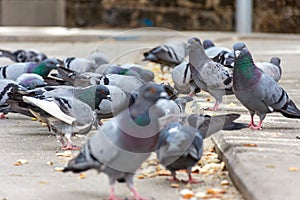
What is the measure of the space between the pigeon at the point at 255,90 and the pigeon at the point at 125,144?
1589mm

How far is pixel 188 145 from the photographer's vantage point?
407 centimetres

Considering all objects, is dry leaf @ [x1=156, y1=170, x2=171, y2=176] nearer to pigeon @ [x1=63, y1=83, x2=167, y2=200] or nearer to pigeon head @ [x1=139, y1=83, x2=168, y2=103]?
pigeon @ [x1=63, y1=83, x2=167, y2=200]

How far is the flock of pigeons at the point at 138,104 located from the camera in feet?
12.3

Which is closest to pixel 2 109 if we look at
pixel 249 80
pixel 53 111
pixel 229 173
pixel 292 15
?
pixel 53 111

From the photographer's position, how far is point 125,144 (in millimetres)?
3693

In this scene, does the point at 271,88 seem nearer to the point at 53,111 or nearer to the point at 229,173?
the point at 229,173

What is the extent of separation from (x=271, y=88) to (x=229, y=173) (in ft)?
3.75

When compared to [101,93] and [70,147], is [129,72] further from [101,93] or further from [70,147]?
[70,147]

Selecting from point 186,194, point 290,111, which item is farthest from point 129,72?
point 186,194

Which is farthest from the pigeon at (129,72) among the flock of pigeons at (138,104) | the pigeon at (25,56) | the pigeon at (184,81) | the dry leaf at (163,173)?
the dry leaf at (163,173)

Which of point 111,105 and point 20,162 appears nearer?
point 20,162

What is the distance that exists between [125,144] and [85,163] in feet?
0.79

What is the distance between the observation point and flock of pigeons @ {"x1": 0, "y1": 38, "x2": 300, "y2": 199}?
3764 millimetres

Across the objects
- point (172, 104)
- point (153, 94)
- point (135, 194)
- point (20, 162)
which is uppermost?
point (153, 94)
